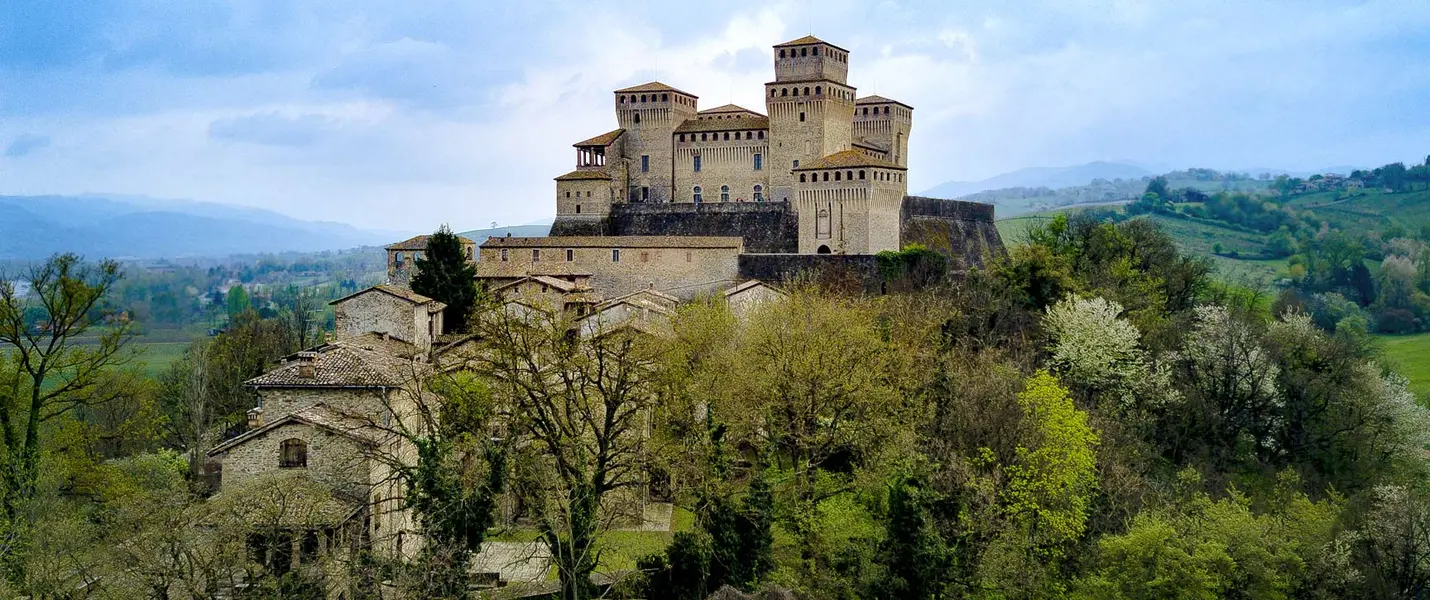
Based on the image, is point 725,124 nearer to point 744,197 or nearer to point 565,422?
point 744,197

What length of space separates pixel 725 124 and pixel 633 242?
416 inches

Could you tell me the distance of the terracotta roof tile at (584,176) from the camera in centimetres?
5866

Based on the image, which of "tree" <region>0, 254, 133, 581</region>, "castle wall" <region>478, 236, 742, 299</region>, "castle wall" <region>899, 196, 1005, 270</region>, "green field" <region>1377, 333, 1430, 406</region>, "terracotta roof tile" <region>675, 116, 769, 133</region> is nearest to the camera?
"tree" <region>0, 254, 133, 581</region>

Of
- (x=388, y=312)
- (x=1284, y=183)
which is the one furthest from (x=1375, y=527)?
(x=1284, y=183)

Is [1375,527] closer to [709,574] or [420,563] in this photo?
[709,574]

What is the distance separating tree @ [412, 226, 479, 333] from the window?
54.6 ft

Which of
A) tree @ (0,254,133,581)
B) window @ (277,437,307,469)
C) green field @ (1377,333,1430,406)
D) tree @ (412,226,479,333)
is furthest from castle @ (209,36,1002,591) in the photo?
green field @ (1377,333,1430,406)

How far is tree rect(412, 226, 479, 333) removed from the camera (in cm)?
4431

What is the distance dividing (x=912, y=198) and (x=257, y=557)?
123ft

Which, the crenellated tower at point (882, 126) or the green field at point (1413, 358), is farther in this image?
the crenellated tower at point (882, 126)

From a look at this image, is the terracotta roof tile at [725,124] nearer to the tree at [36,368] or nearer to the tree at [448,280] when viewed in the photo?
the tree at [448,280]

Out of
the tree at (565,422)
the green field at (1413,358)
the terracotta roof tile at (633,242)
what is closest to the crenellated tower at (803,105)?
the terracotta roof tile at (633,242)

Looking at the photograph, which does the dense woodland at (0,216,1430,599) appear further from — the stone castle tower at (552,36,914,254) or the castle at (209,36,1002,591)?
the stone castle tower at (552,36,914,254)

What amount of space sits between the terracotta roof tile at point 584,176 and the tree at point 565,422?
3147 centimetres
